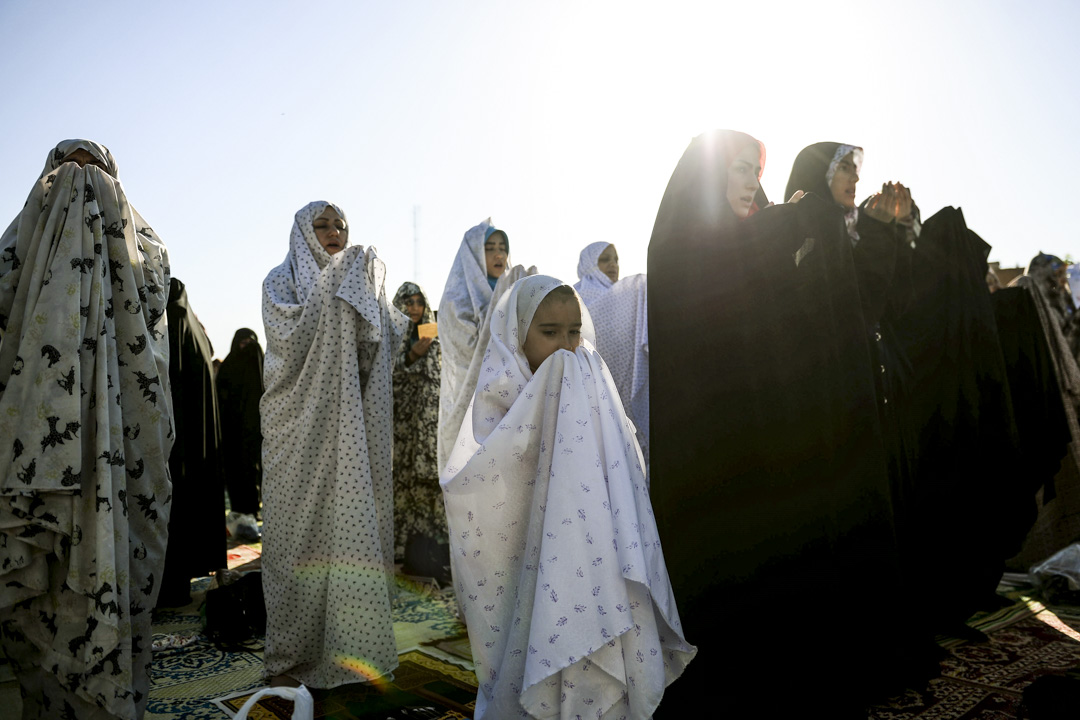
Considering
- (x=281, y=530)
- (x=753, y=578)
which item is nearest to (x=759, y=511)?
(x=753, y=578)

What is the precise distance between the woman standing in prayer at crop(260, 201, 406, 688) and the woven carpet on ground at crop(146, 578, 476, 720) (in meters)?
0.28

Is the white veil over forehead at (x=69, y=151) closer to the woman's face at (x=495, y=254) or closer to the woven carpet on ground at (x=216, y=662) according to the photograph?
the woven carpet on ground at (x=216, y=662)

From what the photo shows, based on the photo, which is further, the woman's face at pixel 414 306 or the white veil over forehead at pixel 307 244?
the woman's face at pixel 414 306

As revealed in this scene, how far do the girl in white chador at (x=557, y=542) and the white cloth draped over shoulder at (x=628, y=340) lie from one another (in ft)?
7.56

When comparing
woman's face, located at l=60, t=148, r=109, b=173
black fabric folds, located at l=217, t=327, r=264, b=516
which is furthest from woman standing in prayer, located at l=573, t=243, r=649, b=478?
black fabric folds, located at l=217, t=327, r=264, b=516

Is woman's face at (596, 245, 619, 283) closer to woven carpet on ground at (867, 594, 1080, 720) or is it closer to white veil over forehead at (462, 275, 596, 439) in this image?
white veil over forehead at (462, 275, 596, 439)

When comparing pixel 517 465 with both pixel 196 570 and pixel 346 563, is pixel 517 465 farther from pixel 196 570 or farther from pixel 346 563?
pixel 196 570

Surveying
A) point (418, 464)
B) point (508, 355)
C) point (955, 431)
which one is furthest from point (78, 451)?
point (955, 431)

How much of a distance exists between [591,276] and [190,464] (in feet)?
11.6

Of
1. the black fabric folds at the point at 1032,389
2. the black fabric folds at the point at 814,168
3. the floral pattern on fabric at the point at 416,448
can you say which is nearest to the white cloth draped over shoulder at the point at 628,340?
the black fabric folds at the point at 814,168

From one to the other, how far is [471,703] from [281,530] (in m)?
1.26

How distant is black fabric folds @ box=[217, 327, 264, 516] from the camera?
780 centimetres

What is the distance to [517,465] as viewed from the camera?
232 centimetres

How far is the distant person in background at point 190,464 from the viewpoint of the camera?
15.6 feet
